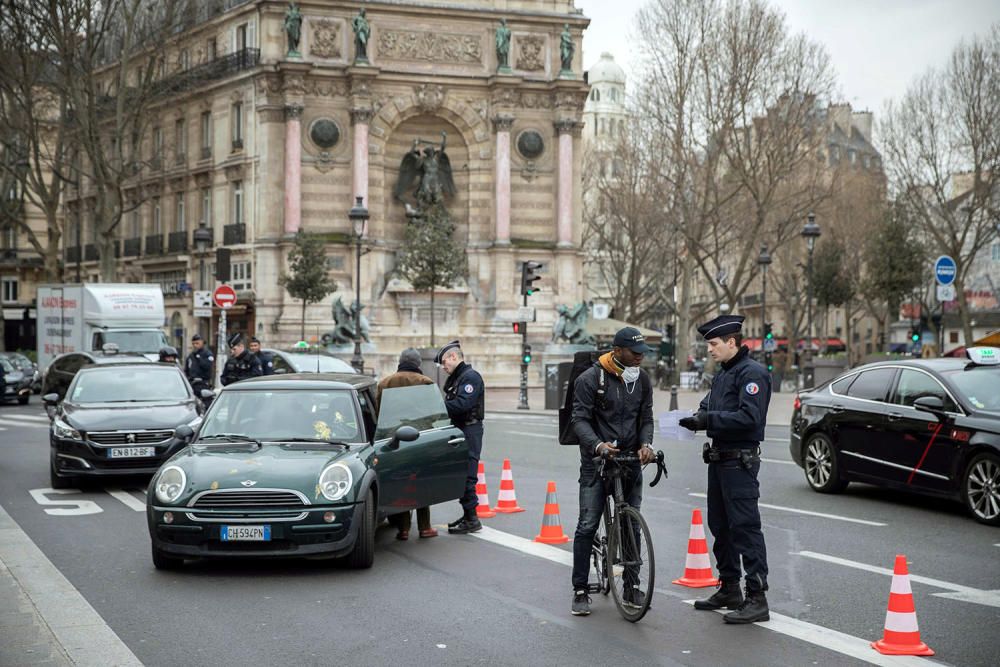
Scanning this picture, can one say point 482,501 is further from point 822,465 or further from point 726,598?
point 726,598

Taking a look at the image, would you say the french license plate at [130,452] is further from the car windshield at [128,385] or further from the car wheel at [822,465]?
the car wheel at [822,465]

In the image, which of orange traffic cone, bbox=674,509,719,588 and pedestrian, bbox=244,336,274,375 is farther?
pedestrian, bbox=244,336,274,375

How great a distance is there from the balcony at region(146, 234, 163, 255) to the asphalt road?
4720 cm

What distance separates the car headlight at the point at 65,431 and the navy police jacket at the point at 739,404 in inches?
369

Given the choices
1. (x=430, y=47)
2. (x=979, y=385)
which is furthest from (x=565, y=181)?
(x=979, y=385)

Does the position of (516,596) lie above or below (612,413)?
below

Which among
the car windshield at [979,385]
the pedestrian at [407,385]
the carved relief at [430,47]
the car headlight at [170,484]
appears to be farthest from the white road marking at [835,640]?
the carved relief at [430,47]

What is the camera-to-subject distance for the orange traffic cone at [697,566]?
380 inches

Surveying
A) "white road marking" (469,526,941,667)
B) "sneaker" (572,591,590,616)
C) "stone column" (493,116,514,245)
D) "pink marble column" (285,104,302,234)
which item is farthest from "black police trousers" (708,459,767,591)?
"stone column" (493,116,514,245)

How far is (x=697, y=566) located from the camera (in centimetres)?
972

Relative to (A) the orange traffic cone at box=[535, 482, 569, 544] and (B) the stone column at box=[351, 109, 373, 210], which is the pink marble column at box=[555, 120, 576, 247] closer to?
(B) the stone column at box=[351, 109, 373, 210]

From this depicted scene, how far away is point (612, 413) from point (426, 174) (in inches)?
1746

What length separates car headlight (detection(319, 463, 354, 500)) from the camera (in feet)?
32.7

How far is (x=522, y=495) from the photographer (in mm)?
15227
